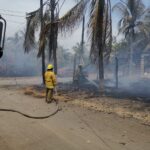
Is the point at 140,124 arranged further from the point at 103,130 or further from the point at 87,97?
the point at 87,97

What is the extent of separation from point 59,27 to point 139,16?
21.8 metres

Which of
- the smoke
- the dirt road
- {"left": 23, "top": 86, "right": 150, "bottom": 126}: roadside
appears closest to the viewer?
the dirt road

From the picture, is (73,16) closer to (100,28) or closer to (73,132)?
(100,28)

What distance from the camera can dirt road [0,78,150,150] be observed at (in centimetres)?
755

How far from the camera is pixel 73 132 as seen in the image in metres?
8.86

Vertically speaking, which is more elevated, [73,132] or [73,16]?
[73,16]

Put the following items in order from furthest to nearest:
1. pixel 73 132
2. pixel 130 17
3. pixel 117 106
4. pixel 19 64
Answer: pixel 19 64, pixel 130 17, pixel 117 106, pixel 73 132

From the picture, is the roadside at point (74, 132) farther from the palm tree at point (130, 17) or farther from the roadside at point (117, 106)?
the palm tree at point (130, 17)

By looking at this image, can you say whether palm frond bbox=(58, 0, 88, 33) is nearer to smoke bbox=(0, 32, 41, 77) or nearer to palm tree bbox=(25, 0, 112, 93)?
palm tree bbox=(25, 0, 112, 93)

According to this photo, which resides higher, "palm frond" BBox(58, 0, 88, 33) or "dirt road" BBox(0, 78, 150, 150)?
"palm frond" BBox(58, 0, 88, 33)

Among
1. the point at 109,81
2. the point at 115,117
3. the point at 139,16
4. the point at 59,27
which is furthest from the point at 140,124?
the point at 139,16

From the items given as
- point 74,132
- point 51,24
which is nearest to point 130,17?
point 51,24

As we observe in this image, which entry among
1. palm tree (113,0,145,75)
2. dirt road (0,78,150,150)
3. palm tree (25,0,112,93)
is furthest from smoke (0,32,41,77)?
dirt road (0,78,150,150)

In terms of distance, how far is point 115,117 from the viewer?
10820mm
